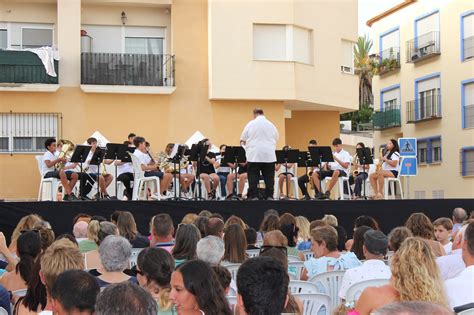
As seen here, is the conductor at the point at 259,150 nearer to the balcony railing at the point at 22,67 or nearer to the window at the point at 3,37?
the balcony railing at the point at 22,67

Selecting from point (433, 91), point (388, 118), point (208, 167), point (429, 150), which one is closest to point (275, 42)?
point (208, 167)

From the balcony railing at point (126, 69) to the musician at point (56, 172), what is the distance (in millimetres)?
7821

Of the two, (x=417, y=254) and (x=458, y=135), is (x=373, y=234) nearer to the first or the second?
(x=417, y=254)

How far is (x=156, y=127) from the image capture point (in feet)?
84.9

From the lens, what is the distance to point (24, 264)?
7445 millimetres

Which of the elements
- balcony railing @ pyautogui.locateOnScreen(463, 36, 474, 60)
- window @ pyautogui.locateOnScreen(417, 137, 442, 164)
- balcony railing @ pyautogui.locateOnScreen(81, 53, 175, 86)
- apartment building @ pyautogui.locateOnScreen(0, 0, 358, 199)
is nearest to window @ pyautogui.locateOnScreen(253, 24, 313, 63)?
apartment building @ pyautogui.locateOnScreen(0, 0, 358, 199)

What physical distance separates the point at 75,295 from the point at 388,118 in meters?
40.2

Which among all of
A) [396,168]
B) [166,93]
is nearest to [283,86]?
[166,93]

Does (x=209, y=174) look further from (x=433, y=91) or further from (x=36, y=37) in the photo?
(x=433, y=91)

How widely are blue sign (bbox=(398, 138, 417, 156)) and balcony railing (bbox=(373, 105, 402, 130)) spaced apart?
13.6 metres

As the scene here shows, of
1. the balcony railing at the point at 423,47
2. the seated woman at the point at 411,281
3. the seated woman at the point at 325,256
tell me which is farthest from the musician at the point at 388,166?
the balcony railing at the point at 423,47

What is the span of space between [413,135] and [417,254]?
122ft

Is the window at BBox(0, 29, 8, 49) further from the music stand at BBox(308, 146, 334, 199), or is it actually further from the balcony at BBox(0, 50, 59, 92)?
the music stand at BBox(308, 146, 334, 199)

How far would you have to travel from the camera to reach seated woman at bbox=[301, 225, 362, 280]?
860 centimetres
